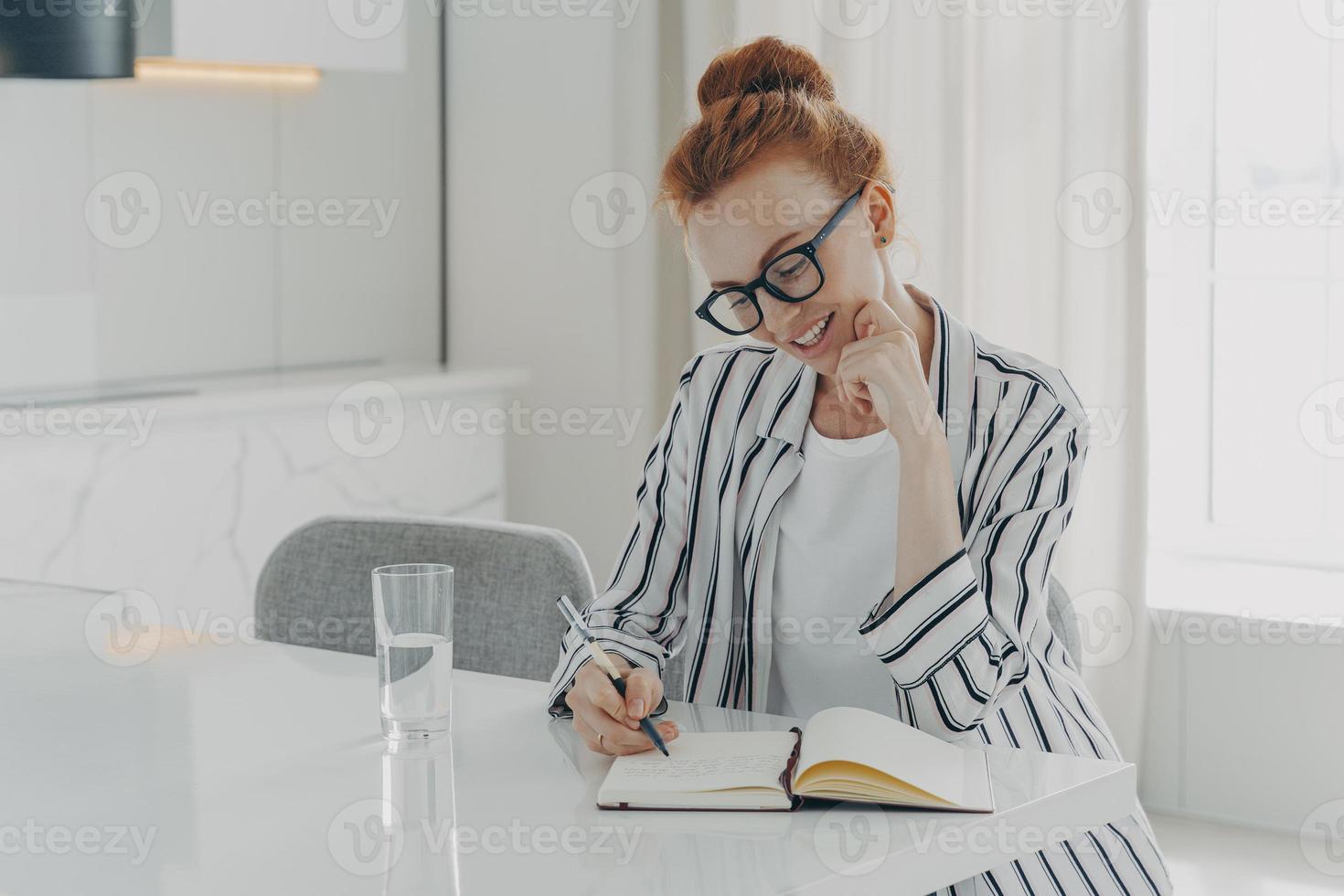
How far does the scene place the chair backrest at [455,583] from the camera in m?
1.77

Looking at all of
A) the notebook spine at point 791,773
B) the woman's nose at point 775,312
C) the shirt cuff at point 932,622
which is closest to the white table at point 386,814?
the notebook spine at point 791,773

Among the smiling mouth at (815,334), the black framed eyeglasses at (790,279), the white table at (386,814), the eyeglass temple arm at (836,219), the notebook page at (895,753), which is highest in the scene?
the eyeglass temple arm at (836,219)

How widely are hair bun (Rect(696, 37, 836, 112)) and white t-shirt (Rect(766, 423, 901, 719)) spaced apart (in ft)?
1.20

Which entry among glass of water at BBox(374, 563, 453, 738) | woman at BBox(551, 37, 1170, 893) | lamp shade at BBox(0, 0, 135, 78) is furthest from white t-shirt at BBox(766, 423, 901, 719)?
lamp shade at BBox(0, 0, 135, 78)

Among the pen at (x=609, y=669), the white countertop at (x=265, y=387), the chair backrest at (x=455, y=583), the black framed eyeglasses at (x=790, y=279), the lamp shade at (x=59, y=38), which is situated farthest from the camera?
the white countertop at (x=265, y=387)

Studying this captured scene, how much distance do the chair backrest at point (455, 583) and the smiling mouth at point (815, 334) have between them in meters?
0.40

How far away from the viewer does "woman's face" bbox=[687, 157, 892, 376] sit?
4.84 feet

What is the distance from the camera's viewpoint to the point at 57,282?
2.93 metres

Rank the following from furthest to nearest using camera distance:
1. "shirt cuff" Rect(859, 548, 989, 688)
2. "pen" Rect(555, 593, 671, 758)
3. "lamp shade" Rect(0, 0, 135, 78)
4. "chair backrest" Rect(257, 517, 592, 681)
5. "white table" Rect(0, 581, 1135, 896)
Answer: "chair backrest" Rect(257, 517, 592, 681)
"lamp shade" Rect(0, 0, 135, 78)
"shirt cuff" Rect(859, 548, 989, 688)
"pen" Rect(555, 593, 671, 758)
"white table" Rect(0, 581, 1135, 896)

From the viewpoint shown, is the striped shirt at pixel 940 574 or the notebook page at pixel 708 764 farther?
the striped shirt at pixel 940 574

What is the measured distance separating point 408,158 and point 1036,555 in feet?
8.56

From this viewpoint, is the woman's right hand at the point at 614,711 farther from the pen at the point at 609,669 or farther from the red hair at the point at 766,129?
the red hair at the point at 766,129

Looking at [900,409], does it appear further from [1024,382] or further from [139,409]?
[139,409]

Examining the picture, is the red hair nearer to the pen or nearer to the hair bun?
the hair bun
